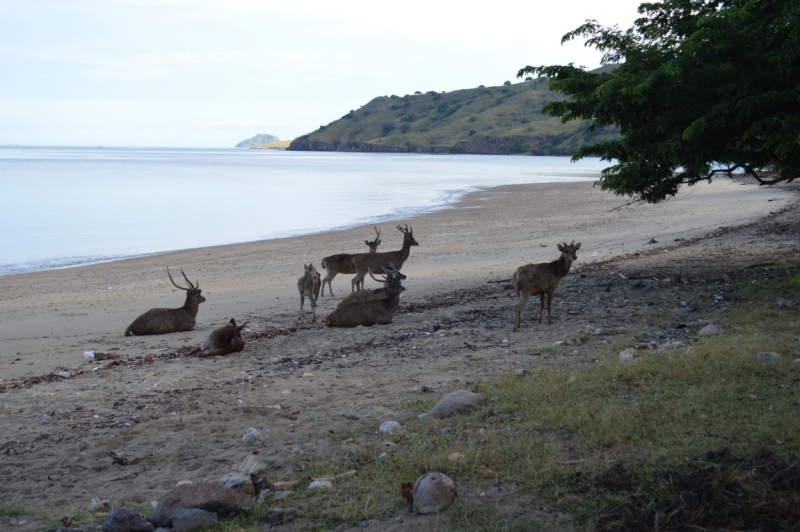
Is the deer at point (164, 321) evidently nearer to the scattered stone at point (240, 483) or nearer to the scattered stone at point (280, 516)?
the scattered stone at point (240, 483)

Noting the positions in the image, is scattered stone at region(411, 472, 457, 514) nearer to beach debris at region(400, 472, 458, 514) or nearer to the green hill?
beach debris at region(400, 472, 458, 514)

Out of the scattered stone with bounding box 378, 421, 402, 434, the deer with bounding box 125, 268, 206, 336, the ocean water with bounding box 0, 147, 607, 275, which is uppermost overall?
the scattered stone with bounding box 378, 421, 402, 434

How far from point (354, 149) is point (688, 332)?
182m

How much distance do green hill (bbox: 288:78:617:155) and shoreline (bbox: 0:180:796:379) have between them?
9214cm

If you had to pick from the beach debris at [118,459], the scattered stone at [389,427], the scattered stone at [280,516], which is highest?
the scattered stone at [280,516]

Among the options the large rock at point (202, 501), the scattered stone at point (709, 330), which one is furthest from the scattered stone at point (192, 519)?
the scattered stone at point (709, 330)

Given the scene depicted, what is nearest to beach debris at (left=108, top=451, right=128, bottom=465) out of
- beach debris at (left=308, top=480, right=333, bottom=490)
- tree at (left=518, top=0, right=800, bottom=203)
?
beach debris at (left=308, top=480, right=333, bottom=490)

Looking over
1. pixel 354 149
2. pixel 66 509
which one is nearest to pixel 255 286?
pixel 66 509

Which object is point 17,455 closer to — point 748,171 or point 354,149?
point 748,171

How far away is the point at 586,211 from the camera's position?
32.6 m

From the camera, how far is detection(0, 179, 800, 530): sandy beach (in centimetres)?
650

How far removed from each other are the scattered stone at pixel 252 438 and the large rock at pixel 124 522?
167 centimetres

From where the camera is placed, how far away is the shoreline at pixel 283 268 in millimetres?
12742

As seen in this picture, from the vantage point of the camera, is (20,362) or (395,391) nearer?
(395,391)
